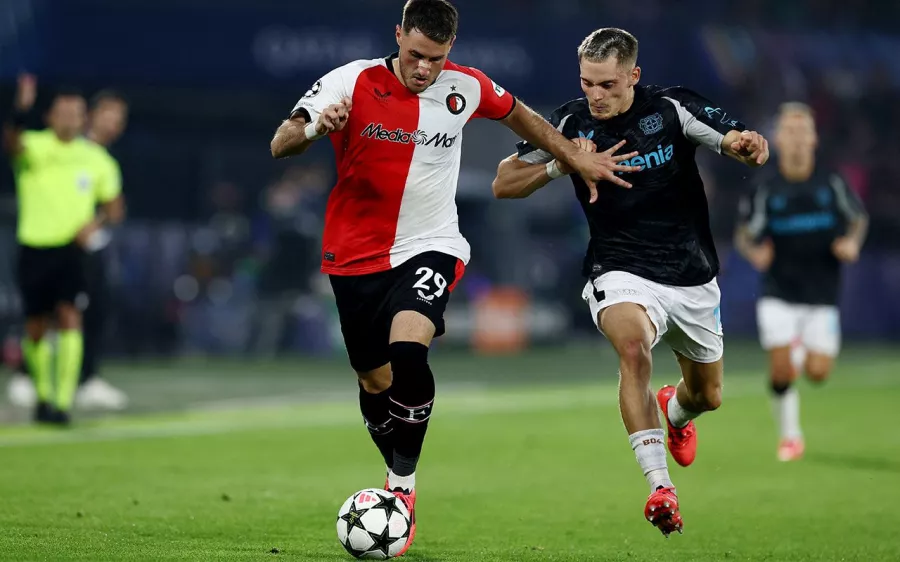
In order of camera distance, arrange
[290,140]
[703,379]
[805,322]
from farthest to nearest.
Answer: [805,322] < [703,379] < [290,140]

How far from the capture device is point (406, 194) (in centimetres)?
702

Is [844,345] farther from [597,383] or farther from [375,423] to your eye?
[375,423]

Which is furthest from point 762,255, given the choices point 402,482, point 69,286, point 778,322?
point 69,286

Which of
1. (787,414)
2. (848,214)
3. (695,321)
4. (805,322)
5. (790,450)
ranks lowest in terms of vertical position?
(790,450)

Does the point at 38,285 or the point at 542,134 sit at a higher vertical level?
the point at 542,134

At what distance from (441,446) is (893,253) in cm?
1729

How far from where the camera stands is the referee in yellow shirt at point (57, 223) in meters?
12.2

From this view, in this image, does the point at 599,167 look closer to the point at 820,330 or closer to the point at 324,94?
the point at 324,94

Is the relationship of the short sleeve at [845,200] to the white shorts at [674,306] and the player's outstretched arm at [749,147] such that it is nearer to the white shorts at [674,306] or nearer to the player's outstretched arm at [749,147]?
the white shorts at [674,306]

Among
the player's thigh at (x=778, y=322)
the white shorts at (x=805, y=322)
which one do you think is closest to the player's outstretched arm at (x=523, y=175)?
the player's thigh at (x=778, y=322)

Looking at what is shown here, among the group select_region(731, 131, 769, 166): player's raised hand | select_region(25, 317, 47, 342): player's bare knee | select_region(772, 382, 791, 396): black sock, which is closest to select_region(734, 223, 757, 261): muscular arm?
select_region(772, 382, 791, 396): black sock

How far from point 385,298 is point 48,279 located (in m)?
6.36

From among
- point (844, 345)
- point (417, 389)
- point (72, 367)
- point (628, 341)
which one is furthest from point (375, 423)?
point (844, 345)

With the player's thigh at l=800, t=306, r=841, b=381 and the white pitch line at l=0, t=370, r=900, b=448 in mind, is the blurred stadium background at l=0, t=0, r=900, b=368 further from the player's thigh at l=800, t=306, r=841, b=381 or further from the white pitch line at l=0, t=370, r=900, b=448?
the player's thigh at l=800, t=306, r=841, b=381
